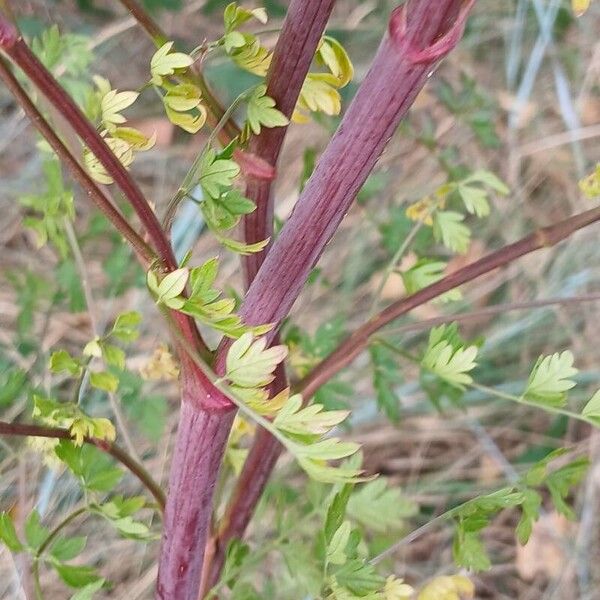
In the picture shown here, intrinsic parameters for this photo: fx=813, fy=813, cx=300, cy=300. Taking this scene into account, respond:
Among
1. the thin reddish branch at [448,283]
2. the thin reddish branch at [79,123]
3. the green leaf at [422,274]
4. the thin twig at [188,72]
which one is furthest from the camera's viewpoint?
the green leaf at [422,274]

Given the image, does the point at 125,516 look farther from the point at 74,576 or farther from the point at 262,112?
the point at 262,112

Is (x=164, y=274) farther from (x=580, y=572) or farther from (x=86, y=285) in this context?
(x=580, y=572)

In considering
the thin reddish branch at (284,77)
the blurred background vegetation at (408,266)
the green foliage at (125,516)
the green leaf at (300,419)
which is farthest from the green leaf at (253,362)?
the blurred background vegetation at (408,266)

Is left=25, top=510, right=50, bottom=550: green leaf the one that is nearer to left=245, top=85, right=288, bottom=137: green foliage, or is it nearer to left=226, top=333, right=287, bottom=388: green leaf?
left=226, top=333, right=287, bottom=388: green leaf

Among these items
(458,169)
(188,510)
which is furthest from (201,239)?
(188,510)

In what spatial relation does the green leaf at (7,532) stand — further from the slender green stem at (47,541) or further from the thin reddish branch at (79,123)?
the thin reddish branch at (79,123)

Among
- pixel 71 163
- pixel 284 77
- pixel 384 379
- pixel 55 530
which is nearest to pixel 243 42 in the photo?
pixel 284 77

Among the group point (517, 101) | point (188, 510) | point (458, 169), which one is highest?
point (188, 510)

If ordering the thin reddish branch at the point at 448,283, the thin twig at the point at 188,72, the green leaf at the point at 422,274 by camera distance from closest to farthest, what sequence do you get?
the thin twig at the point at 188,72, the thin reddish branch at the point at 448,283, the green leaf at the point at 422,274
